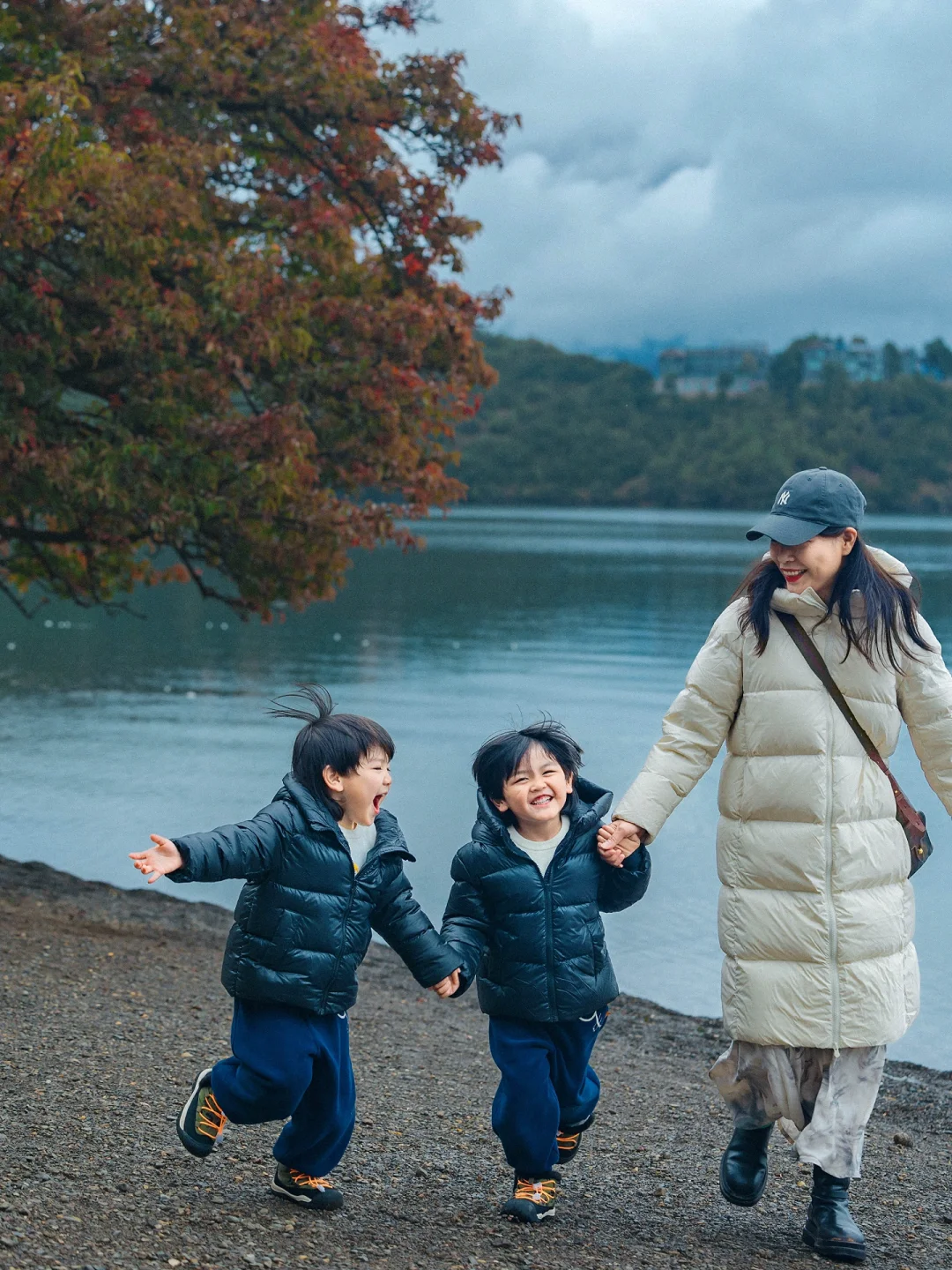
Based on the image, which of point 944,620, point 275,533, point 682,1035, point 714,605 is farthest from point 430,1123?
point 714,605

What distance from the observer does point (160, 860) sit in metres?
3.70

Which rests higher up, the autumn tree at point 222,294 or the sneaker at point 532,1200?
the autumn tree at point 222,294

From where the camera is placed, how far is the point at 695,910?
11648mm

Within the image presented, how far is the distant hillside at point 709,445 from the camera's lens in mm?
164500

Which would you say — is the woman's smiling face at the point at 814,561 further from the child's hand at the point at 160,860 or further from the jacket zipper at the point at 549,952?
the child's hand at the point at 160,860

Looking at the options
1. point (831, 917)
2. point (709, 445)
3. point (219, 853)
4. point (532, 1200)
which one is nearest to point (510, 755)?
point (219, 853)

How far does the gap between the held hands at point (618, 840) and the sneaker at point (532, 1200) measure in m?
0.94

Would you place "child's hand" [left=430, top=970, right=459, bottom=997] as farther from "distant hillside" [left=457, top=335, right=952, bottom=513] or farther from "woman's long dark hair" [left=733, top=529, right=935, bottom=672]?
"distant hillside" [left=457, top=335, right=952, bottom=513]

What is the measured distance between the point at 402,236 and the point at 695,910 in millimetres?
5888

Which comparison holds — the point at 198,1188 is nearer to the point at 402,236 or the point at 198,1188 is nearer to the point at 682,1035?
the point at 682,1035

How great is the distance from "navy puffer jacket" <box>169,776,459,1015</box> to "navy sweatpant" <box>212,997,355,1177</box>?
75 millimetres

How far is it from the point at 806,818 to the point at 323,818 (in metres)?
1.37

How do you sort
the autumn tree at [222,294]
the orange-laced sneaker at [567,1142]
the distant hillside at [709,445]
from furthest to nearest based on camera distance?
the distant hillside at [709,445], the autumn tree at [222,294], the orange-laced sneaker at [567,1142]

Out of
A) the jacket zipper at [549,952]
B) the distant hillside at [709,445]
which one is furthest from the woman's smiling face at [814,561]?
the distant hillside at [709,445]
